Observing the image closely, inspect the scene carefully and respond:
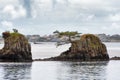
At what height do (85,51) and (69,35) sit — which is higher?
(69,35)

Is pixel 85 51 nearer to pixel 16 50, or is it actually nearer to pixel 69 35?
pixel 69 35

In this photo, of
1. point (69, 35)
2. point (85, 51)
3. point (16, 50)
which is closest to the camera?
point (16, 50)

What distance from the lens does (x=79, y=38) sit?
574ft

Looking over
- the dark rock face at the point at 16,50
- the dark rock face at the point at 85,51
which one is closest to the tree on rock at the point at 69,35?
the dark rock face at the point at 85,51

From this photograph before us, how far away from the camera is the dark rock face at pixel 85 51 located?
162625 mm

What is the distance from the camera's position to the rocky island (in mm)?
162625

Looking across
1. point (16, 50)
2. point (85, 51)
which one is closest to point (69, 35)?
point (85, 51)

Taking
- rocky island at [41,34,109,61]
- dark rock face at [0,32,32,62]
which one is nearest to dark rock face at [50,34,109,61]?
rocky island at [41,34,109,61]

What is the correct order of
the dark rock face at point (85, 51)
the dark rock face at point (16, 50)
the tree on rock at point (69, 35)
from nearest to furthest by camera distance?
the dark rock face at point (16, 50) → the dark rock face at point (85, 51) → the tree on rock at point (69, 35)

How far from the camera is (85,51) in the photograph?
163625 millimetres

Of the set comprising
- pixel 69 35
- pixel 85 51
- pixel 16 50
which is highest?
pixel 69 35

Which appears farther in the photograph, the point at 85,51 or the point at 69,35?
the point at 69,35

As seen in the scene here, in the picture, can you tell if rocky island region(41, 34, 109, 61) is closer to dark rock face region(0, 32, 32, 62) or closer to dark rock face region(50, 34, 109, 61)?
dark rock face region(50, 34, 109, 61)

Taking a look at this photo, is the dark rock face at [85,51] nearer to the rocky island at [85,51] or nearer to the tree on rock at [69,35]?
the rocky island at [85,51]
